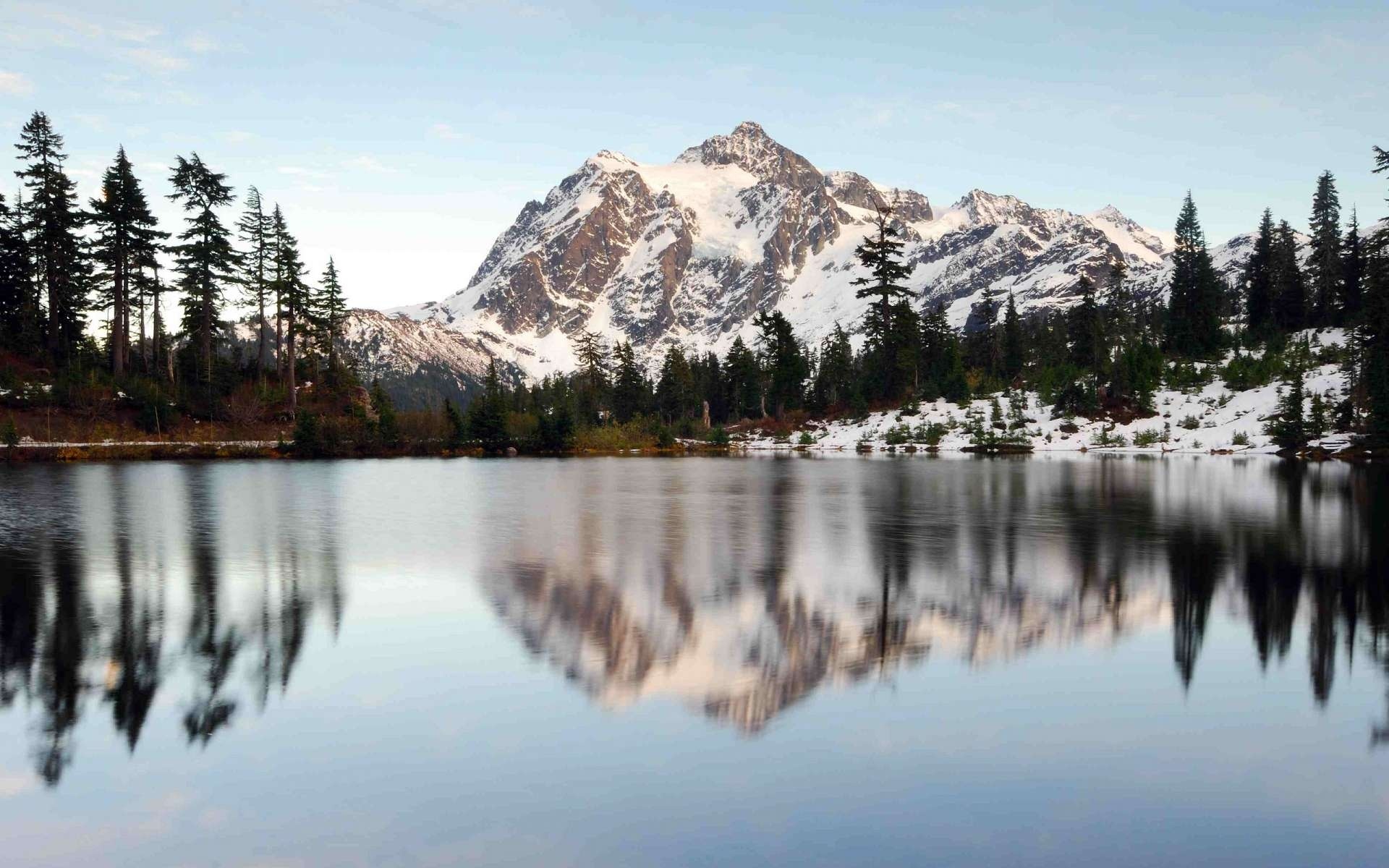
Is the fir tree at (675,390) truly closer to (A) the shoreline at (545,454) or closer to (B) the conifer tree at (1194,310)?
(A) the shoreline at (545,454)

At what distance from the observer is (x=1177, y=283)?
100625 millimetres

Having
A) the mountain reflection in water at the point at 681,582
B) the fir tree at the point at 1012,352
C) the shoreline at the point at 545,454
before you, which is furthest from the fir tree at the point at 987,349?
the mountain reflection in water at the point at 681,582

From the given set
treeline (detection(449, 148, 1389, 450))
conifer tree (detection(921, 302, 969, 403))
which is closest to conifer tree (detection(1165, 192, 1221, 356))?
treeline (detection(449, 148, 1389, 450))

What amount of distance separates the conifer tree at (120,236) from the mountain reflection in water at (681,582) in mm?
36970

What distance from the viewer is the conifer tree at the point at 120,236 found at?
2635 inches

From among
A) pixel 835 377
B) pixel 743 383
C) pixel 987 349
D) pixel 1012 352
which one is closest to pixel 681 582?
pixel 1012 352

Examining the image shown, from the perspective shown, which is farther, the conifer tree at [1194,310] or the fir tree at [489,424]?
the conifer tree at [1194,310]

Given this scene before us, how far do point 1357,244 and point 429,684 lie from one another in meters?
109

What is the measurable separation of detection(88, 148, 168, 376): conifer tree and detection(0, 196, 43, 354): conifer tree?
4.60 meters

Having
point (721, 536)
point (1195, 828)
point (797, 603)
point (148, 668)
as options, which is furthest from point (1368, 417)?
point (148, 668)

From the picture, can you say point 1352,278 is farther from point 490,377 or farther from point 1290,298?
point 490,377

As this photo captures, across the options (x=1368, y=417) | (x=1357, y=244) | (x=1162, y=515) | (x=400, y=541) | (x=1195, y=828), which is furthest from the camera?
(x=1357, y=244)

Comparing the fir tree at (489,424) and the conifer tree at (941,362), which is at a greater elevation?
the conifer tree at (941,362)

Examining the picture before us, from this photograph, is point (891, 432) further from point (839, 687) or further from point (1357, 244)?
point (839, 687)
